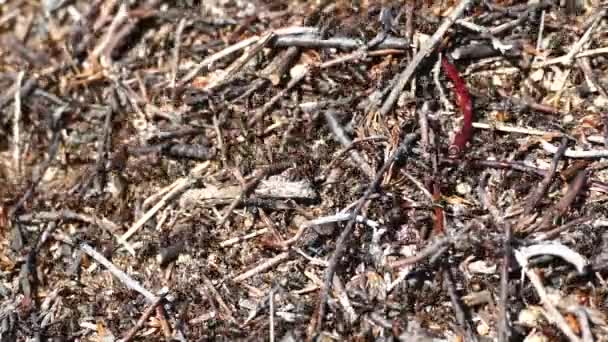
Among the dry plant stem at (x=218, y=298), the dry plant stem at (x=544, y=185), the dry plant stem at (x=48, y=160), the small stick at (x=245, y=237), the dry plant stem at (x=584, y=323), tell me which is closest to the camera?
the dry plant stem at (x=584, y=323)

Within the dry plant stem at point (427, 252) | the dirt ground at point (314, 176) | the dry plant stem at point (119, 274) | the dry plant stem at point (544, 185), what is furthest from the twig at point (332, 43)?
the dry plant stem at point (119, 274)

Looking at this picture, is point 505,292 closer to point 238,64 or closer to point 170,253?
point 170,253

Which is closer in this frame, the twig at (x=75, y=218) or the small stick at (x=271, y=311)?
the small stick at (x=271, y=311)

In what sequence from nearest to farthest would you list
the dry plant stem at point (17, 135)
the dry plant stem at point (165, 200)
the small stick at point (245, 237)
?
the small stick at point (245, 237)
the dry plant stem at point (165, 200)
the dry plant stem at point (17, 135)

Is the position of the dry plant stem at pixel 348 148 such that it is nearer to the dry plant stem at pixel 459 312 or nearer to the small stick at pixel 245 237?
the small stick at pixel 245 237

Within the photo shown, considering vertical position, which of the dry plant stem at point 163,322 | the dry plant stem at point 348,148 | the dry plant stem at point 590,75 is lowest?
the dry plant stem at point 163,322

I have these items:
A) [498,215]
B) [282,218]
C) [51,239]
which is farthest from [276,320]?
[51,239]

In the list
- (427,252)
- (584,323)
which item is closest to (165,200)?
(427,252)
